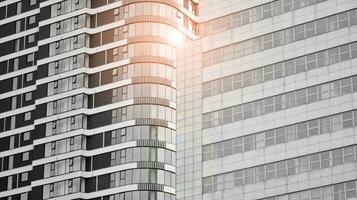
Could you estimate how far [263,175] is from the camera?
114m

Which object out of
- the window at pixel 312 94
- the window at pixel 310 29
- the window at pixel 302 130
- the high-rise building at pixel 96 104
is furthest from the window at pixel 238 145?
the high-rise building at pixel 96 104

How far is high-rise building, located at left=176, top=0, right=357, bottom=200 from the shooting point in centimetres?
11006

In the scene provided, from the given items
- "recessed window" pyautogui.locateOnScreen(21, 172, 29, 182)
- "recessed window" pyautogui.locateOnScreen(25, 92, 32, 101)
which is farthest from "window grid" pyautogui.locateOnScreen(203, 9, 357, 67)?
"recessed window" pyautogui.locateOnScreen(25, 92, 32, 101)

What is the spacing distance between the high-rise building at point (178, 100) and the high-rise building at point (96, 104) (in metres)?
0.19

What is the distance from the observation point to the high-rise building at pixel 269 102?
110 m

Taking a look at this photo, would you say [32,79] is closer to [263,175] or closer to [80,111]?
[80,111]

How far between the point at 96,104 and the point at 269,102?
37.9 meters

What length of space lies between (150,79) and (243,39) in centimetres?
2591

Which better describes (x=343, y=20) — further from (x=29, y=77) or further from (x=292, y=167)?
(x=29, y=77)

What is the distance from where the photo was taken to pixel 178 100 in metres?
125

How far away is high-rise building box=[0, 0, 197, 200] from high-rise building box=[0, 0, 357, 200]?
0.19 meters

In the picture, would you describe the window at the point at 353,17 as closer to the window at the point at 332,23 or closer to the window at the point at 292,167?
the window at the point at 332,23

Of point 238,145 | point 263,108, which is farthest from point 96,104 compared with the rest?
point 263,108

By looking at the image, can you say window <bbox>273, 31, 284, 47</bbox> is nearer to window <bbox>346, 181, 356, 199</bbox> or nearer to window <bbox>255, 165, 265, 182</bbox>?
window <bbox>255, 165, 265, 182</bbox>
